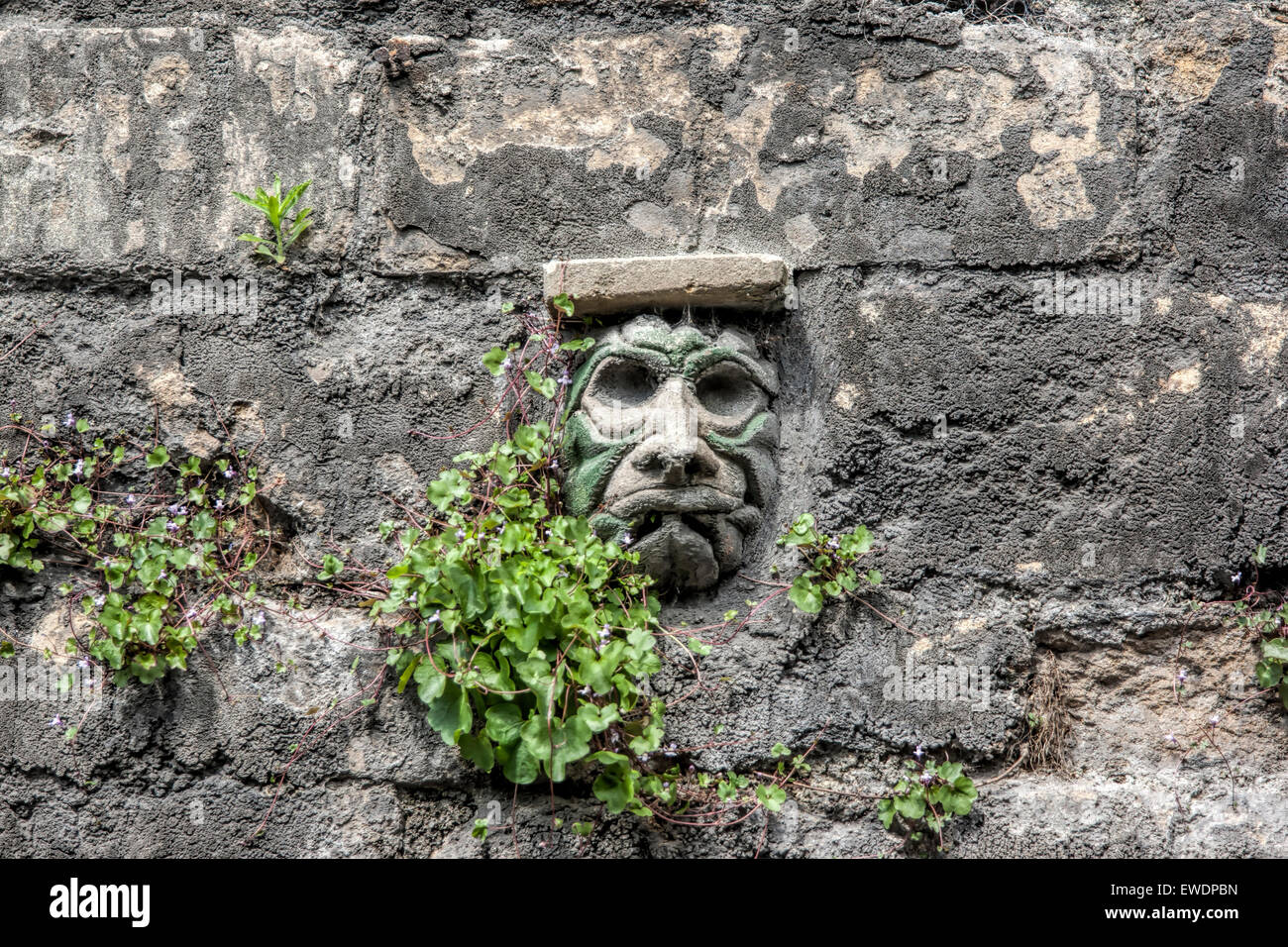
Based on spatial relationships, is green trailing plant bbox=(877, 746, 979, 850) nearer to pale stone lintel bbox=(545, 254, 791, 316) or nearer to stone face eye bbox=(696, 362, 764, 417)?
stone face eye bbox=(696, 362, 764, 417)

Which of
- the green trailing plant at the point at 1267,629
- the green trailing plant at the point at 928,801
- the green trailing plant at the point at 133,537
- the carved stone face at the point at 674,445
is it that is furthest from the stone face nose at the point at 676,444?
the green trailing plant at the point at 1267,629

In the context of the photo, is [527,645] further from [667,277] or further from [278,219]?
[278,219]

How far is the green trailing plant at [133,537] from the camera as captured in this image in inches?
97.3

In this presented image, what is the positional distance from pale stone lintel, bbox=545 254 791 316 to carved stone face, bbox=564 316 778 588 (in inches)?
3.1

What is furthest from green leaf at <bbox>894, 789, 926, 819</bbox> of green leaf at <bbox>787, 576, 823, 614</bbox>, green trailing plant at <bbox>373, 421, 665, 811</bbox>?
green trailing plant at <bbox>373, 421, 665, 811</bbox>

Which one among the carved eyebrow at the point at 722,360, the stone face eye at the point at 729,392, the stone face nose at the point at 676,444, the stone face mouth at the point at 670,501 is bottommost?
the stone face mouth at the point at 670,501

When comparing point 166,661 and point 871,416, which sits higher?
point 871,416

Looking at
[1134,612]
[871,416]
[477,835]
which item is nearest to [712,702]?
[477,835]

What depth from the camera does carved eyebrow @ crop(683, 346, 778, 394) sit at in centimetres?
248

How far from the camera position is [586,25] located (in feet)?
9.05

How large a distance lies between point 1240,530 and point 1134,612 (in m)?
0.29

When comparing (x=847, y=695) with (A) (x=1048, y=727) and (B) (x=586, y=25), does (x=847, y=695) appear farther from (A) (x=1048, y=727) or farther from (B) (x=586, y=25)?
(B) (x=586, y=25)

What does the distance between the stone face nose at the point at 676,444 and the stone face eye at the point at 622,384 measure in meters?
0.07

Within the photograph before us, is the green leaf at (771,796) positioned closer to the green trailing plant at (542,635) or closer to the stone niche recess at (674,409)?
the green trailing plant at (542,635)
